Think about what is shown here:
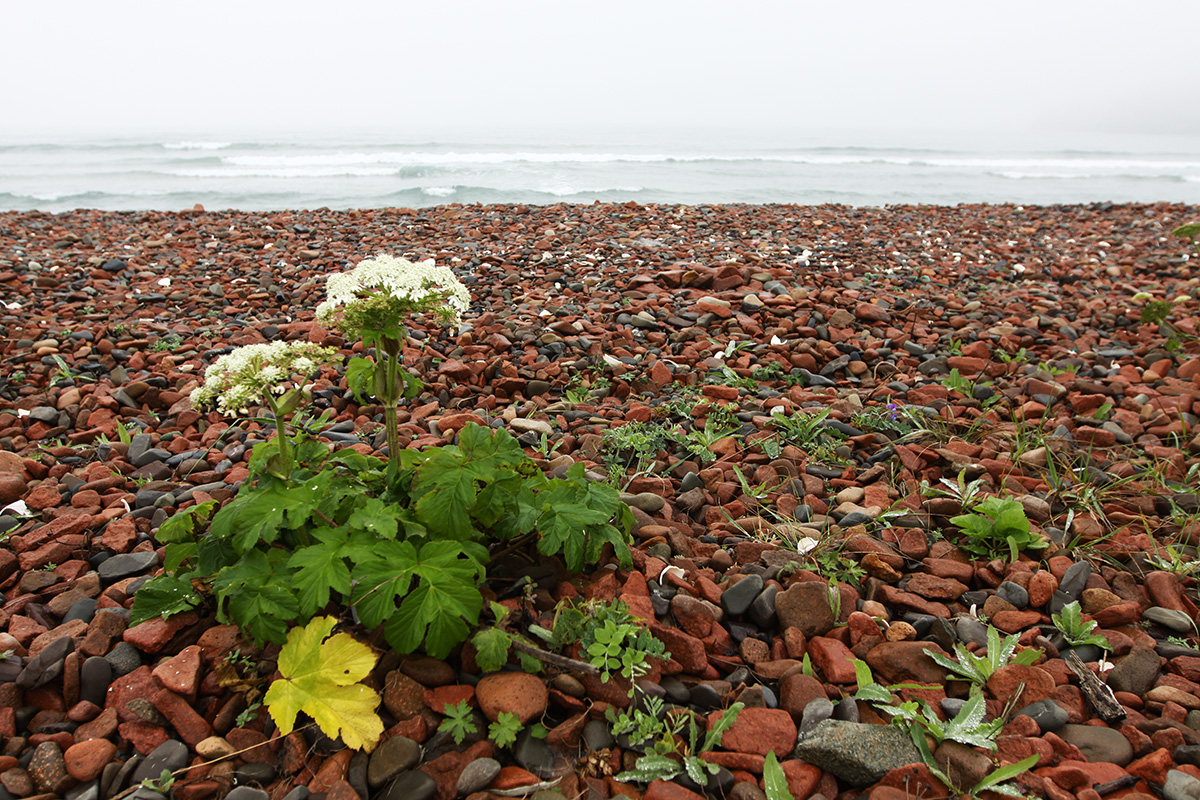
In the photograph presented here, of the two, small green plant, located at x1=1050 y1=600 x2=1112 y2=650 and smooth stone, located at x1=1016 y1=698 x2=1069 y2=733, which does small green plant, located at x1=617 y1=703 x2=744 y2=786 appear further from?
small green plant, located at x1=1050 y1=600 x2=1112 y2=650

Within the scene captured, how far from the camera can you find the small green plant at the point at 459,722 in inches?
65.4

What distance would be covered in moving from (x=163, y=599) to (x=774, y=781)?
1817mm

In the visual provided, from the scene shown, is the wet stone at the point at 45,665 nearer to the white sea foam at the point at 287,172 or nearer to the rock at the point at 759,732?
the rock at the point at 759,732

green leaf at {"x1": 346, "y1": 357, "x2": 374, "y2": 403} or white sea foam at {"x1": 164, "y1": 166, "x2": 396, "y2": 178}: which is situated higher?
white sea foam at {"x1": 164, "y1": 166, "x2": 396, "y2": 178}

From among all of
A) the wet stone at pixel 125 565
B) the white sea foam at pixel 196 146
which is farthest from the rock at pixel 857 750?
the white sea foam at pixel 196 146

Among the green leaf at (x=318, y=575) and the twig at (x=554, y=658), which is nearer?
the green leaf at (x=318, y=575)

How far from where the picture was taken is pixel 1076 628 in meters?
2.10

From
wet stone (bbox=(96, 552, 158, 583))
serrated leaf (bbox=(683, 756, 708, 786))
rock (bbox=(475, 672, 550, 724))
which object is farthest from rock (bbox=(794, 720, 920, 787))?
wet stone (bbox=(96, 552, 158, 583))

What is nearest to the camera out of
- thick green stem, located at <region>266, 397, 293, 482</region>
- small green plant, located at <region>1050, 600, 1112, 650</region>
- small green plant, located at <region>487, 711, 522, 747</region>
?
small green plant, located at <region>487, 711, 522, 747</region>

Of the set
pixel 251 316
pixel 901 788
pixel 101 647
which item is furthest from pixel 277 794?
pixel 251 316

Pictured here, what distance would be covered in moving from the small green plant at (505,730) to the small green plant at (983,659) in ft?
4.08

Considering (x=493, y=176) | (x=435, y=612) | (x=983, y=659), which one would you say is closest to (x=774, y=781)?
(x=983, y=659)

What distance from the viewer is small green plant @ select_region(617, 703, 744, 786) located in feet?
5.27

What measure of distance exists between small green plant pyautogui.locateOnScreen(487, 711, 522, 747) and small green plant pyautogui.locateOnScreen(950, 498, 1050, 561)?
1.84 m
